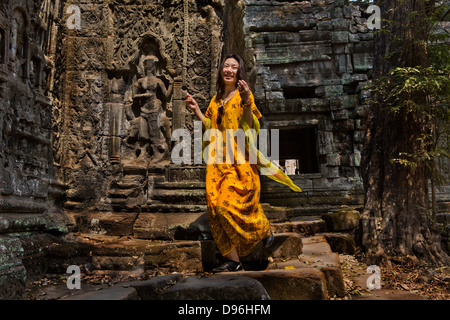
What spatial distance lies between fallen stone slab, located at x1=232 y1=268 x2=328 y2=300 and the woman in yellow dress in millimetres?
545

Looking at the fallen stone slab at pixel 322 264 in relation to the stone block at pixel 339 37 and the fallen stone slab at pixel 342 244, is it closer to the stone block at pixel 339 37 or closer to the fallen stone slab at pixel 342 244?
the fallen stone slab at pixel 342 244

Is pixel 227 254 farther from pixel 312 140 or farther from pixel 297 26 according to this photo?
pixel 312 140

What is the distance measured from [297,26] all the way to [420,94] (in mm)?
10103

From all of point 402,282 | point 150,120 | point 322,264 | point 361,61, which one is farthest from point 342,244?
point 361,61

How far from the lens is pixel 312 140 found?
55.3ft

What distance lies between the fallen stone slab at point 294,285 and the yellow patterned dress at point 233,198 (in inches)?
22.4

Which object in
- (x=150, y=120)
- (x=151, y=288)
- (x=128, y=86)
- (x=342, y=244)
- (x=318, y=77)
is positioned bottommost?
(x=342, y=244)

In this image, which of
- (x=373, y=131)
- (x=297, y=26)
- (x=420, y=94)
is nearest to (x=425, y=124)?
(x=420, y=94)

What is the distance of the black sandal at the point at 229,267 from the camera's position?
306cm

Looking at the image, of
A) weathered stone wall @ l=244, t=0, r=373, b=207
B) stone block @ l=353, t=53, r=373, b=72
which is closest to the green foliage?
weathered stone wall @ l=244, t=0, r=373, b=207

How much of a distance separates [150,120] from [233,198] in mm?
2101

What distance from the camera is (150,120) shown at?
4.81 meters

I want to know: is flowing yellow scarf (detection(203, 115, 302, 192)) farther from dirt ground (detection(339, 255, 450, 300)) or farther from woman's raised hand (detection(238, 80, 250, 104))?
dirt ground (detection(339, 255, 450, 300))

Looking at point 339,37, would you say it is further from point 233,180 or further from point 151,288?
point 151,288
